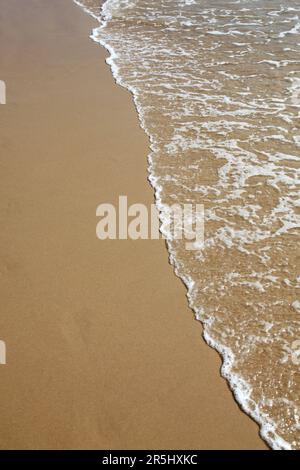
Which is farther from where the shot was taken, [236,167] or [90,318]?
[236,167]

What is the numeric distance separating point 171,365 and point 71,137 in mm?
3440

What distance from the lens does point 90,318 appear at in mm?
3389

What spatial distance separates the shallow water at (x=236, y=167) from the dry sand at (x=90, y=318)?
20 cm

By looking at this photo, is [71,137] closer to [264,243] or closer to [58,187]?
[58,187]

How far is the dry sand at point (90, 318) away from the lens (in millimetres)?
2760

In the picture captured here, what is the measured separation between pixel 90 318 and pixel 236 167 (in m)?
2.62

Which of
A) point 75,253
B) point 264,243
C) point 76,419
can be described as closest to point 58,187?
point 75,253

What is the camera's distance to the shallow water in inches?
125

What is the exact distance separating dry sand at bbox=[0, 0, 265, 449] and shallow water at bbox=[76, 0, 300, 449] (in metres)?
0.20

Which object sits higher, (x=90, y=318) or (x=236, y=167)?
(x=236, y=167)

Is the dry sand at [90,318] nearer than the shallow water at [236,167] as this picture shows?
Yes

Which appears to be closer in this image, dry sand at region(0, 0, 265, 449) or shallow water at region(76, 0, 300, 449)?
dry sand at region(0, 0, 265, 449)

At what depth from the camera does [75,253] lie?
3.95 meters

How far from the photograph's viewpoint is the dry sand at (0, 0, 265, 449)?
2.76m
